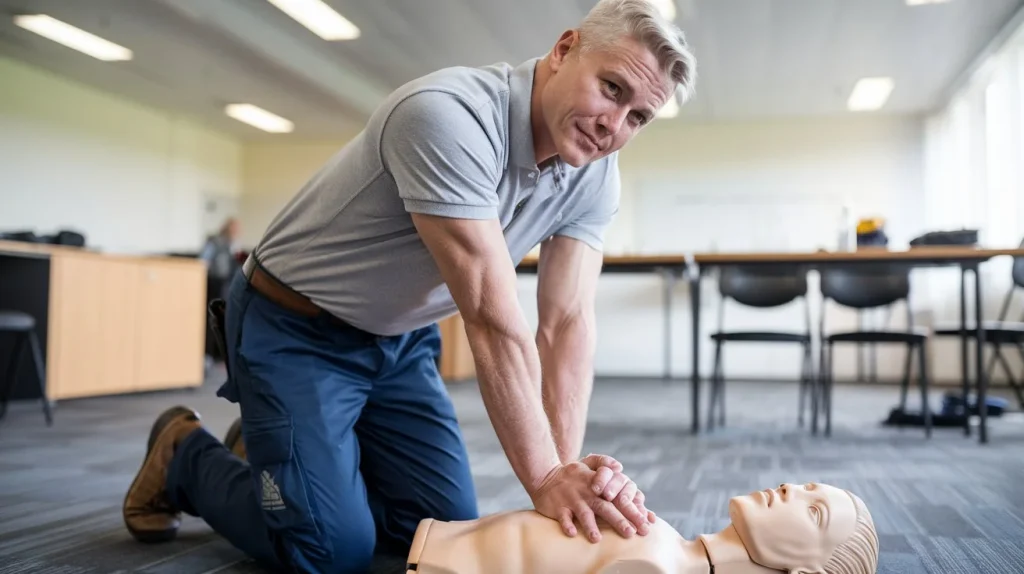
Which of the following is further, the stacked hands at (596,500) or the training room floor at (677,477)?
the training room floor at (677,477)

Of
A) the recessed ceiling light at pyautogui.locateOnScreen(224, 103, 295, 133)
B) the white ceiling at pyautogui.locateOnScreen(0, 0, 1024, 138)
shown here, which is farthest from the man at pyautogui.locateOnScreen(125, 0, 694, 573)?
the recessed ceiling light at pyautogui.locateOnScreen(224, 103, 295, 133)

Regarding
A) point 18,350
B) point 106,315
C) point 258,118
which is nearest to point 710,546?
point 18,350

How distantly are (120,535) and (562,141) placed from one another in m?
1.23

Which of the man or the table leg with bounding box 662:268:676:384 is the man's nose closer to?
the man

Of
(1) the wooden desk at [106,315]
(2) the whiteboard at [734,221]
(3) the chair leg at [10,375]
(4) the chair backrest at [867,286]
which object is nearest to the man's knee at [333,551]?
(4) the chair backrest at [867,286]

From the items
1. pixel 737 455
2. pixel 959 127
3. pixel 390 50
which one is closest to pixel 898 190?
pixel 959 127

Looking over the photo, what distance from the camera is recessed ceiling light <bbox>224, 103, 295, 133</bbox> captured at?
7.90m

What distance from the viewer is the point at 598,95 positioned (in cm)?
110

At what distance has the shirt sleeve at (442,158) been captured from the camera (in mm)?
1044

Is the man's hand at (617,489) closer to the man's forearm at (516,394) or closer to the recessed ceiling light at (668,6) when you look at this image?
the man's forearm at (516,394)

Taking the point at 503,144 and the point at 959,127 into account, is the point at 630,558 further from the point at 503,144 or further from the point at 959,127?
the point at 959,127

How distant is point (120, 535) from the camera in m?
1.69

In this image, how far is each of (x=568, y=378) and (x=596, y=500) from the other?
406 mm

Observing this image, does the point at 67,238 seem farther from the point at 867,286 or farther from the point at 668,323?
the point at 668,323
